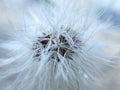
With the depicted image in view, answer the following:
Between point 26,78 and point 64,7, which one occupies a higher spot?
point 64,7

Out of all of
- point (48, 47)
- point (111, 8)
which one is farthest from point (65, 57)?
point (111, 8)

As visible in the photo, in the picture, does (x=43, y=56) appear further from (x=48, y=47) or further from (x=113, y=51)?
(x=113, y=51)

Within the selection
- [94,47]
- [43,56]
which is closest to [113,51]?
[94,47]

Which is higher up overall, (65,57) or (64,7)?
(64,7)

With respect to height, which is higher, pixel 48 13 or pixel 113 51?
pixel 48 13

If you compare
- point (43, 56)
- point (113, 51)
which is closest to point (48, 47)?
point (43, 56)

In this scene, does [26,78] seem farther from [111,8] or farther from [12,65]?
[111,8]

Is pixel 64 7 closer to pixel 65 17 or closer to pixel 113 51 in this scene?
pixel 65 17
